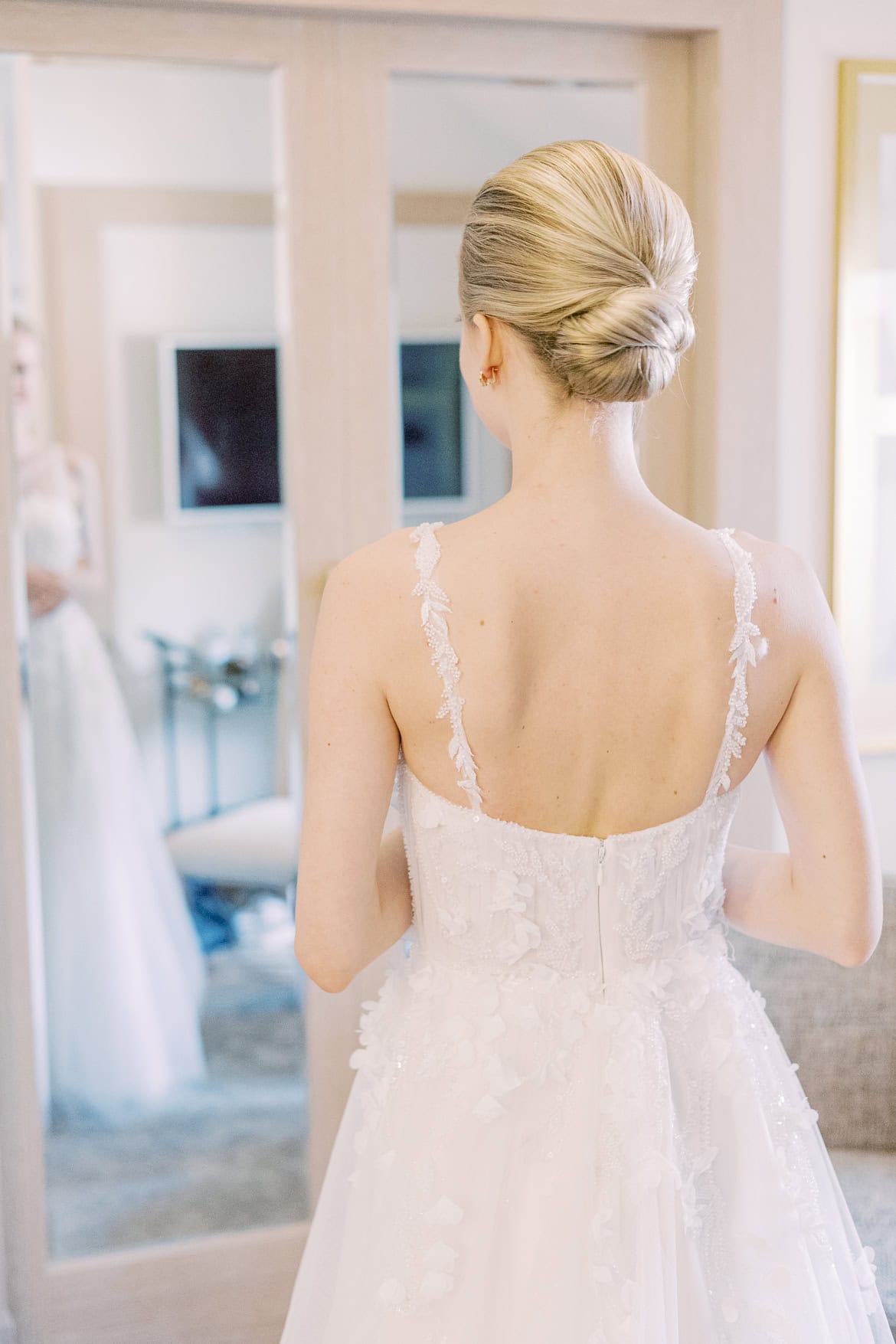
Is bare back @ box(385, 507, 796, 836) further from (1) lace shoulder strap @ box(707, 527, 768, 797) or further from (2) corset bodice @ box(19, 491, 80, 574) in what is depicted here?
(2) corset bodice @ box(19, 491, 80, 574)

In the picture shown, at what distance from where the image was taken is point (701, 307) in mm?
2045

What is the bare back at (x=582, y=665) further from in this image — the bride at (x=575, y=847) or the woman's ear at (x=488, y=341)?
the woman's ear at (x=488, y=341)

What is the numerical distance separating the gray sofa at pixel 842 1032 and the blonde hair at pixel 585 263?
1.13 metres

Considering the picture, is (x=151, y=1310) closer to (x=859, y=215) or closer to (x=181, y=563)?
(x=181, y=563)

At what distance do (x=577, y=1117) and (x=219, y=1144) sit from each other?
3.79 ft

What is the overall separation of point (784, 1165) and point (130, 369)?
139 centimetres

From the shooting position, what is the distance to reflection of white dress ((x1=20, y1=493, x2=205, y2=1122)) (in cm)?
190

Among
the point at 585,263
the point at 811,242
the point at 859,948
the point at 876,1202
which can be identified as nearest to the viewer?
the point at 585,263

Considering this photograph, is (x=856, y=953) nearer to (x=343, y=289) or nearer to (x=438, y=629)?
(x=438, y=629)

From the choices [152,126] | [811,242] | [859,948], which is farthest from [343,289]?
[859,948]

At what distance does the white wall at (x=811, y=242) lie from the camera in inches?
79.0

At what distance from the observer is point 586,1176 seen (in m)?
1.08

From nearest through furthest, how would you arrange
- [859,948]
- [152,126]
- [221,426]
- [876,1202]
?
1. [859,948]
2. [876,1202]
3. [152,126]
4. [221,426]

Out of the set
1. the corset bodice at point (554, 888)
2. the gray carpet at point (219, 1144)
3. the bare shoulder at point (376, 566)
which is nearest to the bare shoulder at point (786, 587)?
the corset bodice at point (554, 888)
